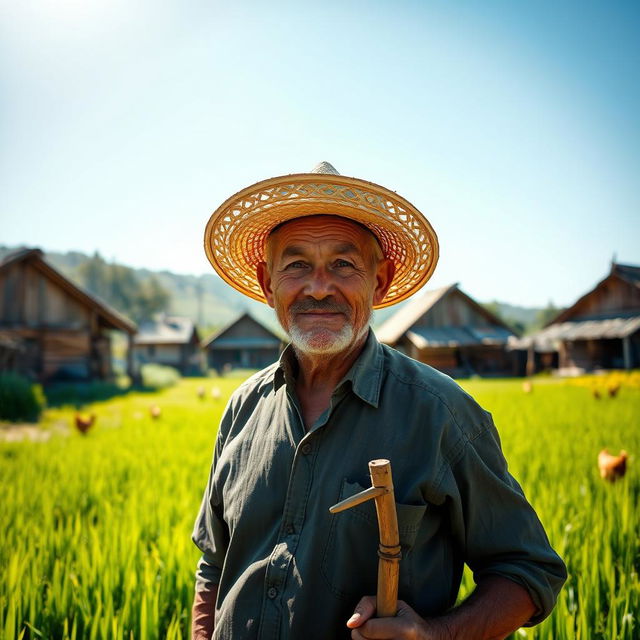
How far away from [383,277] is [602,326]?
81.7ft

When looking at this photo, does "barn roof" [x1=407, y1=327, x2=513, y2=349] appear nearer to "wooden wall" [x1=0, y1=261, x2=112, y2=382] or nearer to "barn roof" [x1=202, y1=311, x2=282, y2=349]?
"barn roof" [x1=202, y1=311, x2=282, y2=349]

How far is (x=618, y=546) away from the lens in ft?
9.11

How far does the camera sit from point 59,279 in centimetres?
1611

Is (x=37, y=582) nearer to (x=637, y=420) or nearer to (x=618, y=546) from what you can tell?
(x=618, y=546)

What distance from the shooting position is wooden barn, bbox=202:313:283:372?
3653 cm

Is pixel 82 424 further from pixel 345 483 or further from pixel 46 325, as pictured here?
pixel 46 325

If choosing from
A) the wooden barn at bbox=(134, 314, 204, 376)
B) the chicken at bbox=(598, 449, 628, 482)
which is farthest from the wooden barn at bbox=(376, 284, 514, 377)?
the chicken at bbox=(598, 449, 628, 482)

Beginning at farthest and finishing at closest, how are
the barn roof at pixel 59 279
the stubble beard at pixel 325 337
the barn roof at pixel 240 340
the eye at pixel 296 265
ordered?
the barn roof at pixel 240 340 < the barn roof at pixel 59 279 < the eye at pixel 296 265 < the stubble beard at pixel 325 337

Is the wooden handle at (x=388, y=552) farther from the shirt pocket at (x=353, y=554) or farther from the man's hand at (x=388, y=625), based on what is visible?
the shirt pocket at (x=353, y=554)

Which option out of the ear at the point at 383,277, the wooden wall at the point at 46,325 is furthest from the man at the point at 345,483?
the wooden wall at the point at 46,325

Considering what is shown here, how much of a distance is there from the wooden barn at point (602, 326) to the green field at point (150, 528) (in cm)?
1795

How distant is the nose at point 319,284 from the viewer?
153cm

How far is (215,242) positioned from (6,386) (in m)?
10.7

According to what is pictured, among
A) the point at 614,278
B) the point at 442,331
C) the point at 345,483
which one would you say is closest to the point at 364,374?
the point at 345,483
